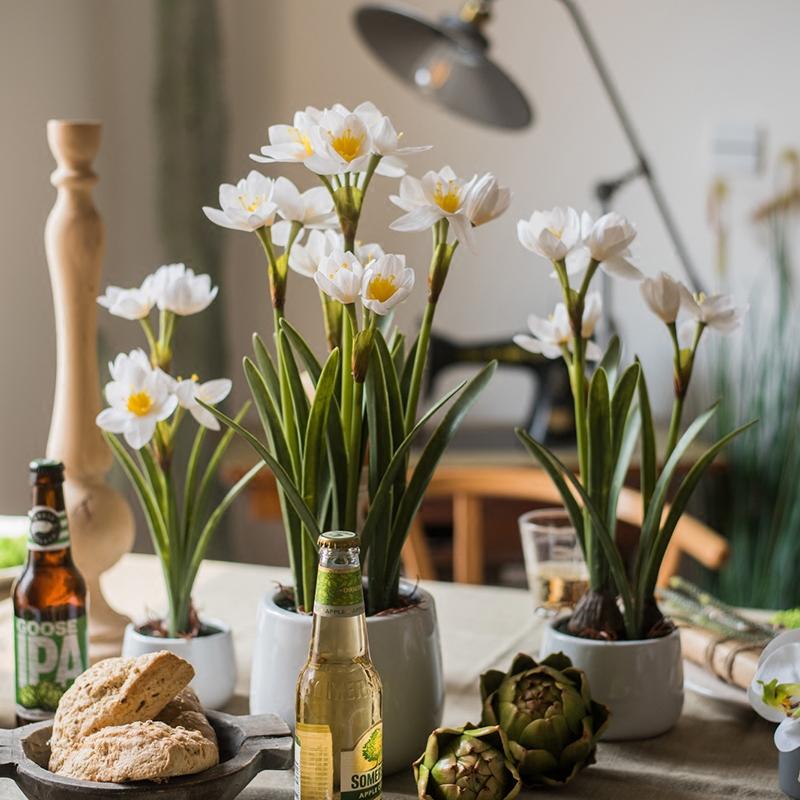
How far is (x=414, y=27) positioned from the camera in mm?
2123

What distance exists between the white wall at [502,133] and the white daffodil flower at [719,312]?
1954 millimetres

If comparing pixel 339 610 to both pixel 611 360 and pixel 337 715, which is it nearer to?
pixel 337 715

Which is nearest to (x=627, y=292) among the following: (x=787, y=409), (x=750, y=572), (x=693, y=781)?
(x=787, y=409)

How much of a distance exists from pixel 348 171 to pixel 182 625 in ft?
1.52

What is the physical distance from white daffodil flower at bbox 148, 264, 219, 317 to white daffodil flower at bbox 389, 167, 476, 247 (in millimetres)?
246

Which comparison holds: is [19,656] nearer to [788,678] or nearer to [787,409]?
[788,678]

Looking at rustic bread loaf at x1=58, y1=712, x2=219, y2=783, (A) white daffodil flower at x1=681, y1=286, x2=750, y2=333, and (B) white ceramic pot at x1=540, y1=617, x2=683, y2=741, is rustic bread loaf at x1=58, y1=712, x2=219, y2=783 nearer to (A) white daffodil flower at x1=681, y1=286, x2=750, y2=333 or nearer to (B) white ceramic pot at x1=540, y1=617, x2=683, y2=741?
(B) white ceramic pot at x1=540, y1=617, x2=683, y2=741

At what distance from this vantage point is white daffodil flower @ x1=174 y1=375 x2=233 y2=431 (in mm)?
983

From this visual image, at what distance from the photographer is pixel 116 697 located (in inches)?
32.6

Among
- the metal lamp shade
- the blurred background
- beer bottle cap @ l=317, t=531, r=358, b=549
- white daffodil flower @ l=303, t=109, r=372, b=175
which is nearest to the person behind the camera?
beer bottle cap @ l=317, t=531, r=358, b=549

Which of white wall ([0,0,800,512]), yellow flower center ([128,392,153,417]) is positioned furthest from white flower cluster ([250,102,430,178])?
white wall ([0,0,800,512])

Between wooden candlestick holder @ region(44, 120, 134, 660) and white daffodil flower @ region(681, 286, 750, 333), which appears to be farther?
wooden candlestick holder @ region(44, 120, 134, 660)

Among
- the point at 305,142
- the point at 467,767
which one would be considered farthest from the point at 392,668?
the point at 305,142

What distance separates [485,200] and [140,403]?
0.33 m
